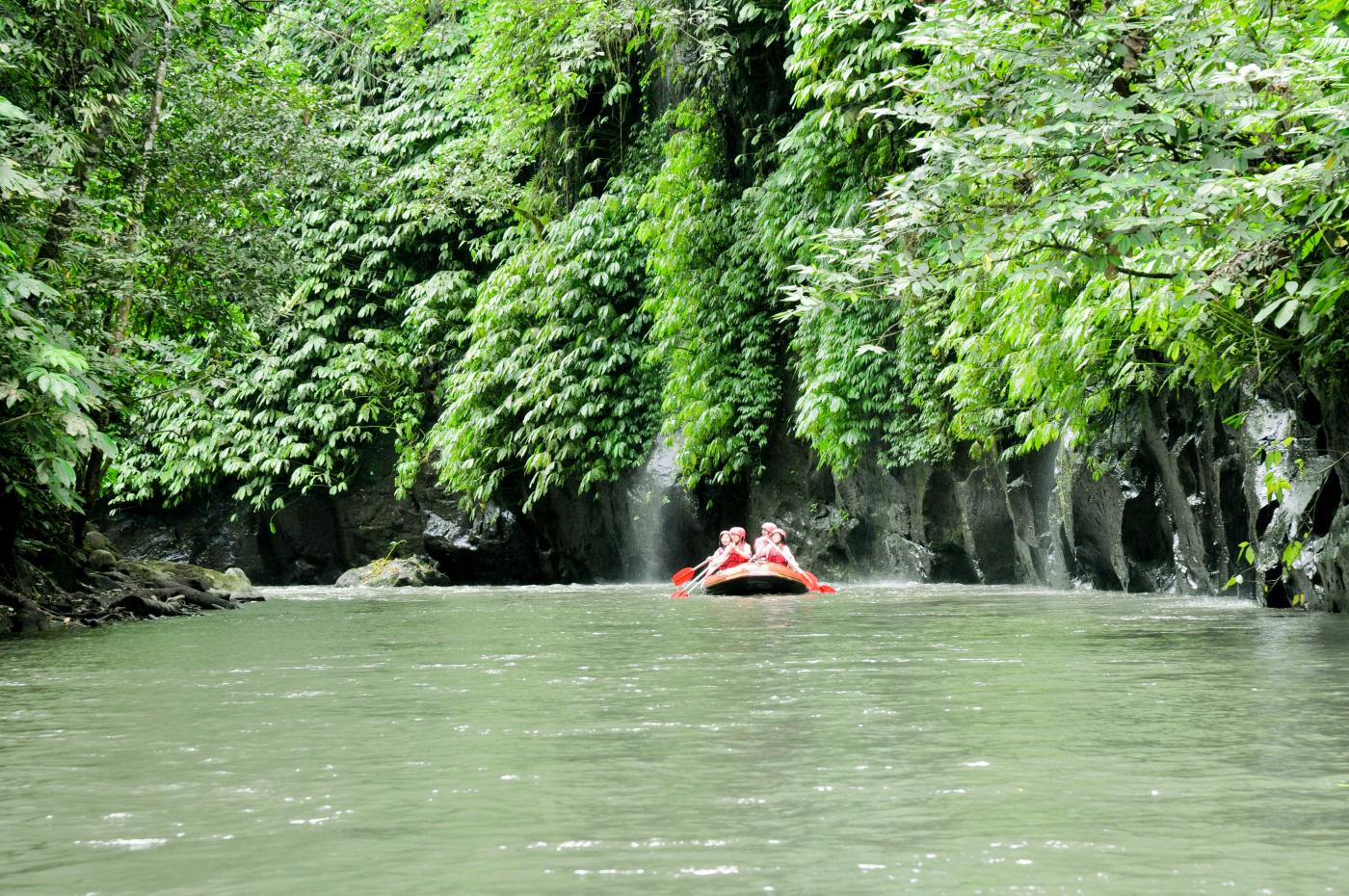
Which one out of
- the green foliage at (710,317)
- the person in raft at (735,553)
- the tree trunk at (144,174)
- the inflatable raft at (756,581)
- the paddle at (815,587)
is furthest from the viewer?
the green foliage at (710,317)

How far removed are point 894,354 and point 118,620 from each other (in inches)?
380

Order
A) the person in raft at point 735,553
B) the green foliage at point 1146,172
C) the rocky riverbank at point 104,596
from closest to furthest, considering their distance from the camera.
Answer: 1. the green foliage at point 1146,172
2. the rocky riverbank at point 104,596
3. the person in raft at point 735,553

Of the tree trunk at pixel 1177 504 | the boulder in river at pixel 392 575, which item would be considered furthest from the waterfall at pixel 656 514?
the tree trunk at pixel 1177 504

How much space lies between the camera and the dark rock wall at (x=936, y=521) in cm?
1154

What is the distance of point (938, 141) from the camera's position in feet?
28.6

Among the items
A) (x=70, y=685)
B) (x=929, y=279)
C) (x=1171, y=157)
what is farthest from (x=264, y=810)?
(x=1171, y=157)

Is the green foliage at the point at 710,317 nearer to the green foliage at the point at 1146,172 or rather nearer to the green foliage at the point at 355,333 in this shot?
the green foliage at the point at 355,333

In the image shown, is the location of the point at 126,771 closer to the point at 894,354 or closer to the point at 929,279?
the point at 929,279

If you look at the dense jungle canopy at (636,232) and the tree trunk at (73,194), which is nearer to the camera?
the dense jungle canopy at (636,232)

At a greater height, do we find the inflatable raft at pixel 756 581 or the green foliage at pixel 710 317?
the green foliage at pixel 710 317

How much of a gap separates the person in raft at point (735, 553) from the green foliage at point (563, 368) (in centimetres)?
514

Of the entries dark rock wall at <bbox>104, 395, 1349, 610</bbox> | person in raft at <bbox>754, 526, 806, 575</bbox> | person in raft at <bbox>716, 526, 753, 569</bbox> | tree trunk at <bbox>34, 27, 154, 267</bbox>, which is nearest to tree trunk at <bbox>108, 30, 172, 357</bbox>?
tree trunk at <bbox>34, 27, 154, 267</bbox>

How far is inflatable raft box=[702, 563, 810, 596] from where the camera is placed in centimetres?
1698

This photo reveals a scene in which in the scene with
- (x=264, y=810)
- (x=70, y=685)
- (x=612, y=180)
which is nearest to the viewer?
(x=264, y=810)
